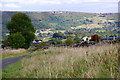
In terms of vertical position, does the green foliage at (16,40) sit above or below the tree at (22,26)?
below

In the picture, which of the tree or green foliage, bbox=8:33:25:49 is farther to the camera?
the tree

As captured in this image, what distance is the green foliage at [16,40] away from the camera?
57.4m

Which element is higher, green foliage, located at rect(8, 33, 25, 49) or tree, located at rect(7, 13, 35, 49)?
tree, located at rect(7, 13, 35, 49)

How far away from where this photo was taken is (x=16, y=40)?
190 ft

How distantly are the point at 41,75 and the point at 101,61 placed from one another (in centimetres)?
226

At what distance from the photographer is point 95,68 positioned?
854 centimetres

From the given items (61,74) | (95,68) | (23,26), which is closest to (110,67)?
(95,68)

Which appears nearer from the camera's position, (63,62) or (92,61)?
(92,61)

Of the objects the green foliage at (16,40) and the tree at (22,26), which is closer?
the green foliage at (16,40)

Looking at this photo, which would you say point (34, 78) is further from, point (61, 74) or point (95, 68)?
point (95, 68)

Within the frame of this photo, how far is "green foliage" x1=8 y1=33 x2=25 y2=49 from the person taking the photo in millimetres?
57438

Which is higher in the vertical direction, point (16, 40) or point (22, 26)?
point (22, 26)

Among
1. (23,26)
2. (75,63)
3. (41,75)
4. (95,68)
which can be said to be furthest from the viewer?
(23,26)

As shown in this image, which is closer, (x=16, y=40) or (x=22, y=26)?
(x=16, y=40)
